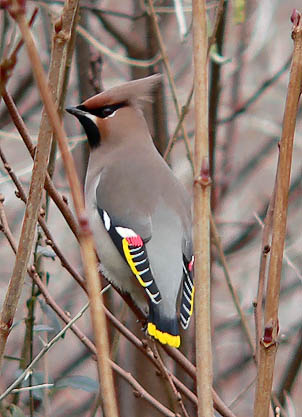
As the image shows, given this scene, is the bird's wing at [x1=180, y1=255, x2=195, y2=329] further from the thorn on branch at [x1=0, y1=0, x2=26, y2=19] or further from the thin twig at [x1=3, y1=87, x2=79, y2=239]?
the thorn on branch at [x1=0, y1=0, x2=26, y2=19]

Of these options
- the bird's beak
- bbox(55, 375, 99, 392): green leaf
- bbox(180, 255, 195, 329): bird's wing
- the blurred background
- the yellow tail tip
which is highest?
the blurred background

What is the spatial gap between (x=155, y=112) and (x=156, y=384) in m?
1.18

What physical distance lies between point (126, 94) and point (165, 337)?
2.73 feet

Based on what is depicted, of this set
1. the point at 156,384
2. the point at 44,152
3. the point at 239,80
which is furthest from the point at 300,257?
the point at 44,152

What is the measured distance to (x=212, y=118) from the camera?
356 centimetres

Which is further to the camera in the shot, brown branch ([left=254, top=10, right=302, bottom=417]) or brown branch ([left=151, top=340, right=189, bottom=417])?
brown branch ([left=151, top=340, right=189, bottom=417])

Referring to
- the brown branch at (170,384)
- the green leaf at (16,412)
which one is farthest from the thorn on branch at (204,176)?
the green leaf at (16,412)

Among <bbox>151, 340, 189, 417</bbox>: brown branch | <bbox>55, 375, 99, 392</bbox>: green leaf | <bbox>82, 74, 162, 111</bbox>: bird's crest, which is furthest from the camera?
<bbox>82, 74, 162, 111</bbox>: bird's crest

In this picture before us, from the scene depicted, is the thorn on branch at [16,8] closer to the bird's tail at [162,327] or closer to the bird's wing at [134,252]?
the bird's tail at [162,327]

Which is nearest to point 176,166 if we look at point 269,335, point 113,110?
point 113,110

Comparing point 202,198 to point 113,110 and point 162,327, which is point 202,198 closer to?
point 162,327

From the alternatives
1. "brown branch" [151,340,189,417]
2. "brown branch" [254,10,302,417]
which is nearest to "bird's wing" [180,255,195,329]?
"brown branch" [151,340,189,417]

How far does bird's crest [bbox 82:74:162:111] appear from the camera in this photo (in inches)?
95.5

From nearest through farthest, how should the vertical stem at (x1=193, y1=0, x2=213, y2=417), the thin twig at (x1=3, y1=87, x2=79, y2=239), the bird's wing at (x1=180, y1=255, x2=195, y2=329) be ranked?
the vertical stem at (x1=193, y1=0, x2=213, y2=417) → the thin twig at (x1=3, y1=87, x2=79, y2=239) → the bird's wing at (x1=180, y1=255, x2=195, y2=329)
